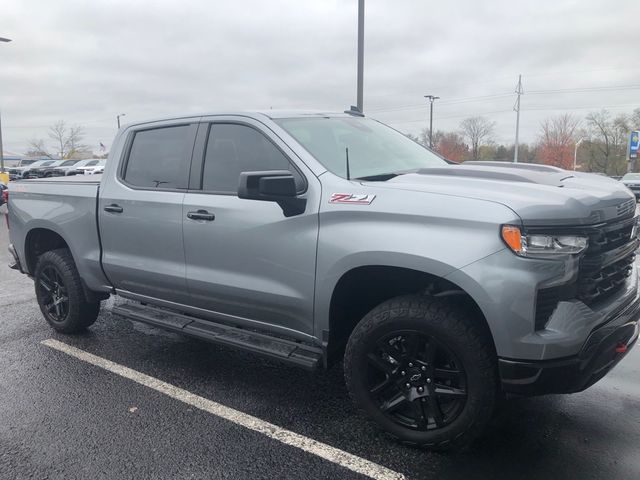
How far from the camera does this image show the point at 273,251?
3.30m

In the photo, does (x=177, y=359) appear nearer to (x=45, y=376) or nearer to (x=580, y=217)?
(x=45, y=376)

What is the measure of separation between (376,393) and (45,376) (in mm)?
2659

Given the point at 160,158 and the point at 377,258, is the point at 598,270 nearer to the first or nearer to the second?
the point at 377,258

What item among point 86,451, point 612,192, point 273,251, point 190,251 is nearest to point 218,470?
point 86,451

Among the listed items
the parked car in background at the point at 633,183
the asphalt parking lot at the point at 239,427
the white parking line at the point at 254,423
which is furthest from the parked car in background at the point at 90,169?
the asphalt parking lot at the point at 239,427

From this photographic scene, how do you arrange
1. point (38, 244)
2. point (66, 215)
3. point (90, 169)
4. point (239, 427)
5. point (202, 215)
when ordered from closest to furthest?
point (239, 427)
point (202, 215)
point (66, 215)
point (38, 244)
point (90, 169)

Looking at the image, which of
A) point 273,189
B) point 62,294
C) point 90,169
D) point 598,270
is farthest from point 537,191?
point 90,169

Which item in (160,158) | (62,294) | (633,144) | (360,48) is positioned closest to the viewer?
(160,158)

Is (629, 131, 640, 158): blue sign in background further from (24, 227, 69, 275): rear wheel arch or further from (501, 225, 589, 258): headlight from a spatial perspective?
(501, 225, 589, 258): headlight

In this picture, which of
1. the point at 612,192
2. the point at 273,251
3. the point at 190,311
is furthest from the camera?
the point at 190,311

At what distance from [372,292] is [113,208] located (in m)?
2.27

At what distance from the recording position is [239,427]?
3.29 meters

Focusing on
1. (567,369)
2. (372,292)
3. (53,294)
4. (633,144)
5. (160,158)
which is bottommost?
(53,294)

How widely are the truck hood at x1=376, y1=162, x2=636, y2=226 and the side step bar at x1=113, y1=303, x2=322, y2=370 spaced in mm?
1137
